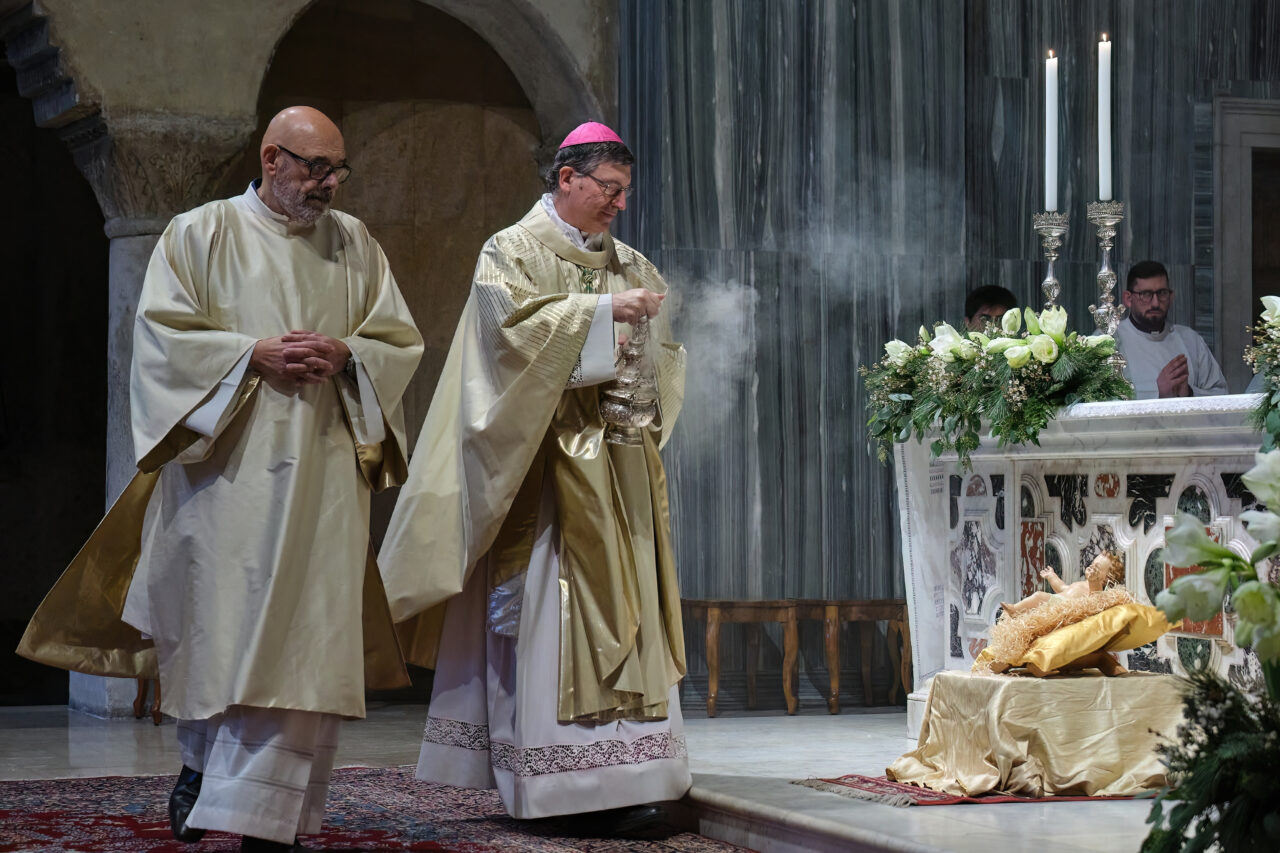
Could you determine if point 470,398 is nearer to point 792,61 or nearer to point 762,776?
point 762,776

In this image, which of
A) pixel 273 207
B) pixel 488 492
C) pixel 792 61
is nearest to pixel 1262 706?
pixel 488 492

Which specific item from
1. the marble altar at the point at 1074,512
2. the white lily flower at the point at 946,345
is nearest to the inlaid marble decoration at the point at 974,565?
the marble altar at the point at 1074,512

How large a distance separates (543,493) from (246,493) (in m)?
0.92

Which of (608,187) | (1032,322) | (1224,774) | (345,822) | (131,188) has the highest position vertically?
(131,188)

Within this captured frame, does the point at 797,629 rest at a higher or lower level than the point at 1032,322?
lower

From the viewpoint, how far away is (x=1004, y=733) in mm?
4812

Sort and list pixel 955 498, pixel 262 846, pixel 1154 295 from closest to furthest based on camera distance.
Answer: pixel 262 846 → pixel 955 498 → pixel 1154 295

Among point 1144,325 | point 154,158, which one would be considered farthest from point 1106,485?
point 154,158

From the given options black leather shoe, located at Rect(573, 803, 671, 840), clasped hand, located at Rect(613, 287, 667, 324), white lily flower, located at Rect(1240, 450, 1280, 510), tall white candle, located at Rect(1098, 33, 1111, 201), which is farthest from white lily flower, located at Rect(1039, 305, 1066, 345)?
white lily flower, located at Rect(1240, 450, 1280, 510)

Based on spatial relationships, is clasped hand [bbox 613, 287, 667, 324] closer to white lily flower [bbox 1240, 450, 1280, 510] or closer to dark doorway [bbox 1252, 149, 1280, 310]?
white lily flower [bbox 1240, 450, 1280, 510]

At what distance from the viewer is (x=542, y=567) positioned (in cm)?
480

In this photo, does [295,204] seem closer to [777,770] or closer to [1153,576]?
[777,770]

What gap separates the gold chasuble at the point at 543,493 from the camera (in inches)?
186

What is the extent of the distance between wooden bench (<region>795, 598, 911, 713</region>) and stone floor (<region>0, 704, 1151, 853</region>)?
0.66 ft
